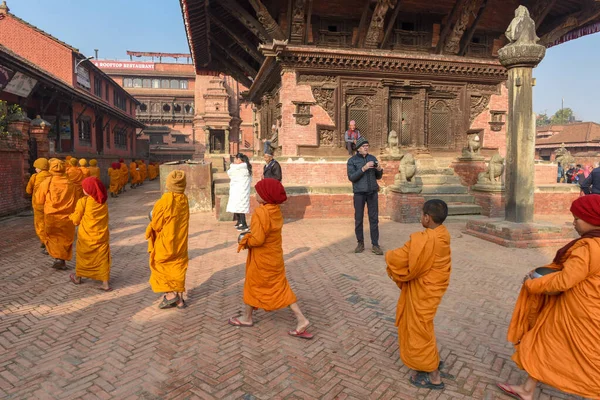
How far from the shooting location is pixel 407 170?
10.1m

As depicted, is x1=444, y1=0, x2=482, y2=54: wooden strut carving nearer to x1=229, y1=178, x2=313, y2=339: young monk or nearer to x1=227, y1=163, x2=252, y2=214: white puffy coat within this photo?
x1=227, y1=163, x2=252, y2=214: white puffy coat

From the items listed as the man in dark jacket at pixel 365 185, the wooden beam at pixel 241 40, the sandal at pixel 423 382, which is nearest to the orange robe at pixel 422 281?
the sandal at pixel 423 382

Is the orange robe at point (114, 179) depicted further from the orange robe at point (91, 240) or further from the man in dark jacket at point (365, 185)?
the man in dark jacket at point (365, 185)

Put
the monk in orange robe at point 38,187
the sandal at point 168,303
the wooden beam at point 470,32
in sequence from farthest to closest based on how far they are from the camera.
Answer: the wooden beam at point 470,32 < the monk in orange robe at point 38,187 < the sandal at point 168,303

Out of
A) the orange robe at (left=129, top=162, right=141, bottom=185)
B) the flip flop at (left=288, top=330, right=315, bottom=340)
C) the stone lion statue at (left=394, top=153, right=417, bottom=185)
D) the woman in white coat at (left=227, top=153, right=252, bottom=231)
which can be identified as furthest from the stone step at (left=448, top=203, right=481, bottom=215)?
the orange robe at (left=129, top=162, right=141, bottom=185)

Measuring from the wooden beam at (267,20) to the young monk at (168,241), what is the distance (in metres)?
9.58

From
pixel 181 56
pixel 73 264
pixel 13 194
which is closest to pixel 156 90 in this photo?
pixel 181 56

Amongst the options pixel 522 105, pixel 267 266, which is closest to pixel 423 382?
pixel 267 266

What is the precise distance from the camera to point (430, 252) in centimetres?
279

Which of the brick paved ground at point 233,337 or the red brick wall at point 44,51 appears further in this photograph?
the red brick wall at point 44,51

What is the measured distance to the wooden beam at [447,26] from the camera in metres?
12.9

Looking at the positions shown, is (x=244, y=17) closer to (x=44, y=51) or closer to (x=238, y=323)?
(x=238, y=323)

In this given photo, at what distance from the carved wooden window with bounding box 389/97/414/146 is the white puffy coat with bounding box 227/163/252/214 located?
7.14m

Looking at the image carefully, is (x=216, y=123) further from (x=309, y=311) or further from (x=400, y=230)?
(x=309, y=311)
